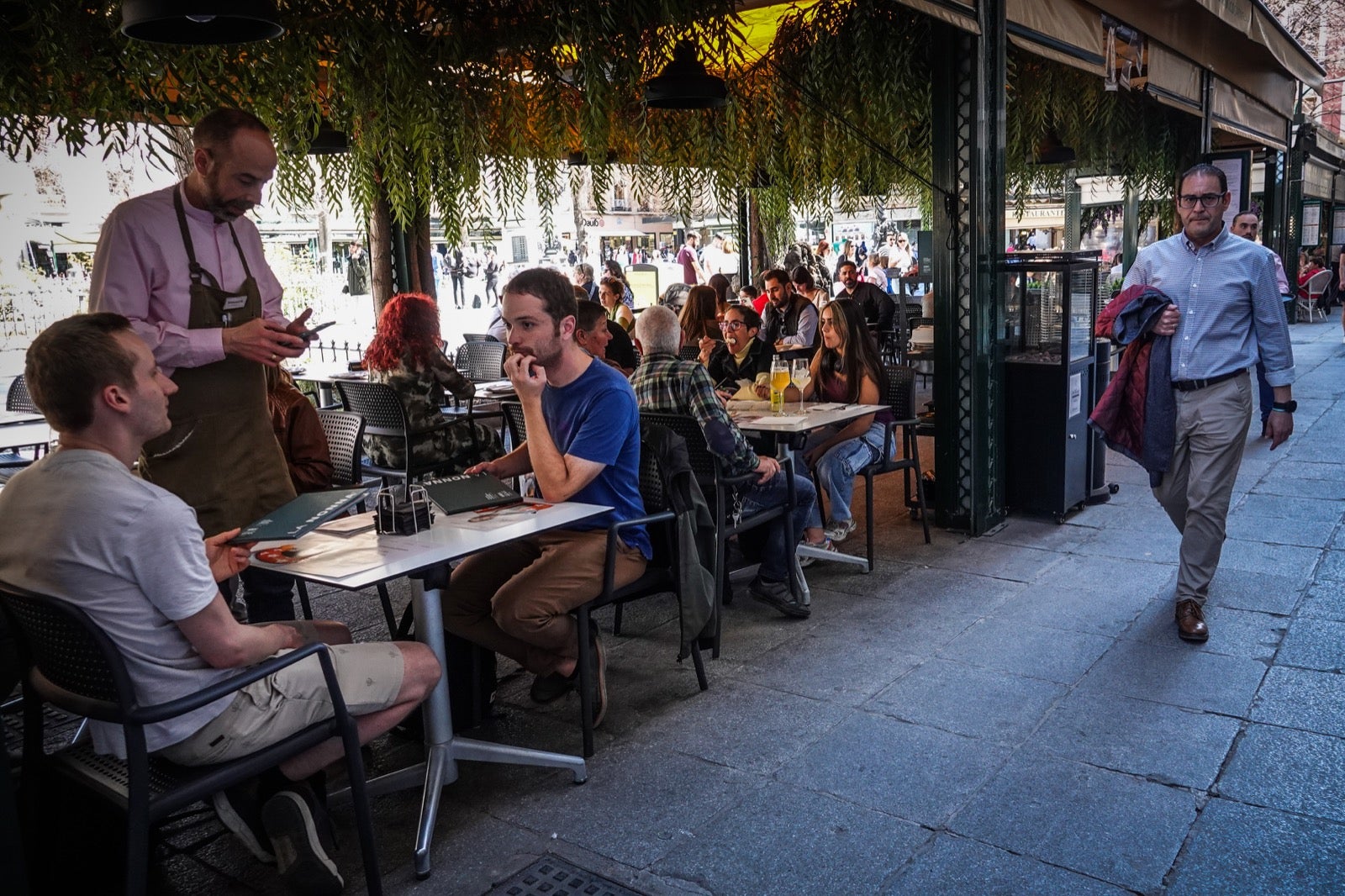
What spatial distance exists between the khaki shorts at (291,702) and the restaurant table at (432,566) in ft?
0.74

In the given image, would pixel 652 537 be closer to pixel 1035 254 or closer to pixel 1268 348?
pixel 1268 348

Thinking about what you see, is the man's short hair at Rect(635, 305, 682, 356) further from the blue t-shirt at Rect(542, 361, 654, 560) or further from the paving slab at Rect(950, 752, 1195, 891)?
the paving slab at Rect(950, 752, 1195, 891)

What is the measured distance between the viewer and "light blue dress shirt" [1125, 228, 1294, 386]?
4031 millimetres

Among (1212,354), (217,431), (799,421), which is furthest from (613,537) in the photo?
(1212,354)

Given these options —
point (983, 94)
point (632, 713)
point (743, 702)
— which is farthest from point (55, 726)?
point (983, 94)

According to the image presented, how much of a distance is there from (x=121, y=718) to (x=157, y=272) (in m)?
1.34

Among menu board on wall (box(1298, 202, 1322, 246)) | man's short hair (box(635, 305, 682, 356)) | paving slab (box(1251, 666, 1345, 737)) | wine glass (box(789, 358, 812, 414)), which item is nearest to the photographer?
paving slab (box(1251, 666, 1345, 737))

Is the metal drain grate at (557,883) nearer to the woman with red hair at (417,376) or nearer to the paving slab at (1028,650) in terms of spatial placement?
the paving slab at (1028,650)

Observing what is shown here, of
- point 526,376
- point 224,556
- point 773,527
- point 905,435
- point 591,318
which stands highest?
point 591,318

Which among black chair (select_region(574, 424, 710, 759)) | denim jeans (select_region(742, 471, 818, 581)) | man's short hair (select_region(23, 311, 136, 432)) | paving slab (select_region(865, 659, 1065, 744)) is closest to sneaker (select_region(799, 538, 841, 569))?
denim jeans (select_region(742, 471, 818, 581))

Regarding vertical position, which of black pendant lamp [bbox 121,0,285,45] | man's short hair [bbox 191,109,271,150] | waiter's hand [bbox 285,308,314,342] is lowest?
waiter's hand [bbox 285,308,314,342]

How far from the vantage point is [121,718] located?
6.65 feet

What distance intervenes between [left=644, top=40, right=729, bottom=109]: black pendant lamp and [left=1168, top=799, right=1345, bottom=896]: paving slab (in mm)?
3460

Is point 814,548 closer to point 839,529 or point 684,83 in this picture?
point 839,529
